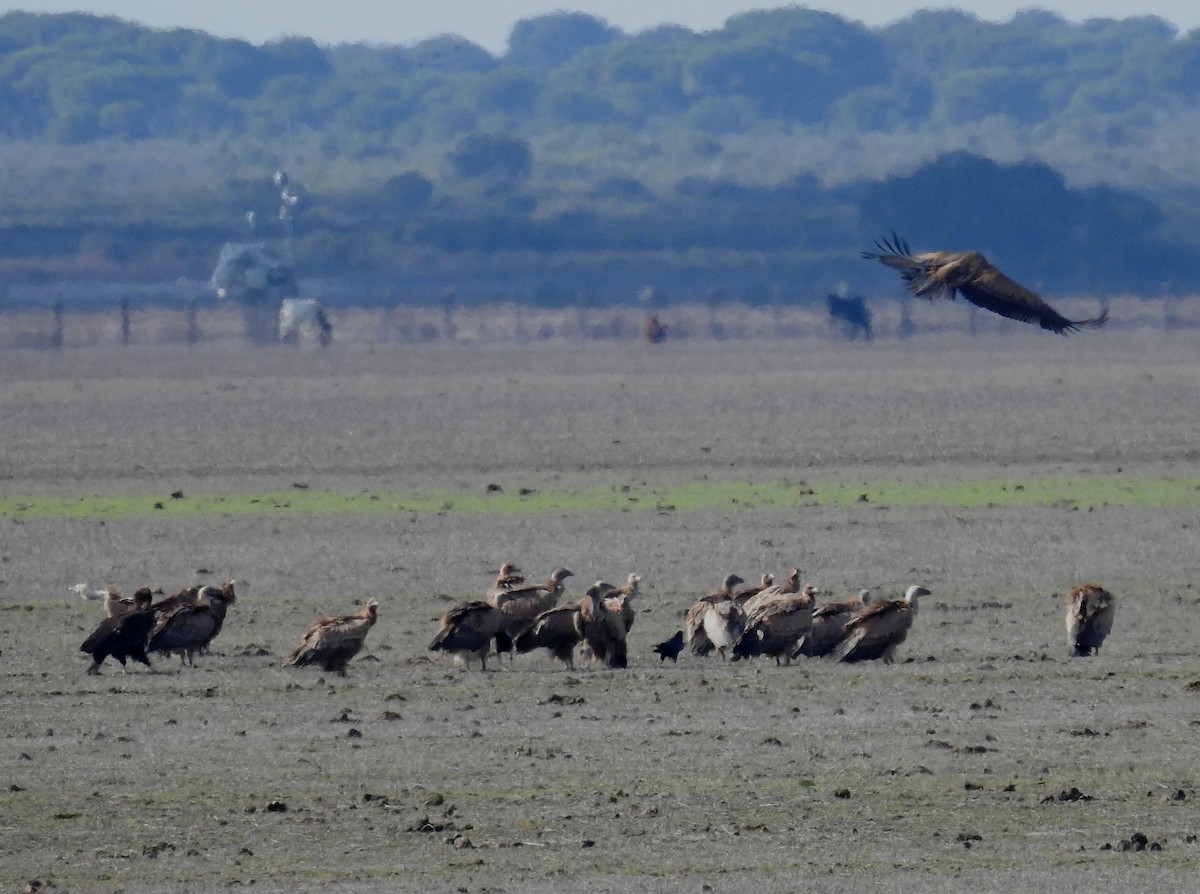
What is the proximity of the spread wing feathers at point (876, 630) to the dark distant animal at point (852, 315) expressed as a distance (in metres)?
44.8

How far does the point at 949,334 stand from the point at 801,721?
1917 inches

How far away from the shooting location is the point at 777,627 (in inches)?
517

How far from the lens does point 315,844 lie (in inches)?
362

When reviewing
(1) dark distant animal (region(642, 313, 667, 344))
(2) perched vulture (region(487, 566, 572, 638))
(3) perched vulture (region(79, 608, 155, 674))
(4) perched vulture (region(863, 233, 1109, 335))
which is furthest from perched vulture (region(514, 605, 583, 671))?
(1) dark distant animal (region(642, 313, 667, 344))

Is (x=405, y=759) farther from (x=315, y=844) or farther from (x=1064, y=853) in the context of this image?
(x=1064, y=853)

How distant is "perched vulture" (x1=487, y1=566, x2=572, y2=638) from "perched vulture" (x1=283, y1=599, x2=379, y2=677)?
824 millimetres

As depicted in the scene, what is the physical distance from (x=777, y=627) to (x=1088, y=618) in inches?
66.0

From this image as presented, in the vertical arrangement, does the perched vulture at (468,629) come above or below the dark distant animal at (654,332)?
below

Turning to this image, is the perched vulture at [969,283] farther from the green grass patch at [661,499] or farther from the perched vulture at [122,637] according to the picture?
the green grass patch at [661,499]

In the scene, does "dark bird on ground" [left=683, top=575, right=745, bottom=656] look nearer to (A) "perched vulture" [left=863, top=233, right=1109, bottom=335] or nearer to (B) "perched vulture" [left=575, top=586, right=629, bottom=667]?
(B) "perched vulture" [left=575, top=586, right=629, bottom=667]

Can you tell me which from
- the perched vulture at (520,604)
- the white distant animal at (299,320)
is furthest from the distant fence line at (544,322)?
the perched vulture at (520,604)

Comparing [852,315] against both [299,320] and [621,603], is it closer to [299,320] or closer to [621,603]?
[299,320]

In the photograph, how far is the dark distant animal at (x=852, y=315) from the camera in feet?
191

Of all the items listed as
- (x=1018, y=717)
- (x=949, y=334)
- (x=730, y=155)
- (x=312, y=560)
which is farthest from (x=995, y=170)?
(x=1018, y=717)
